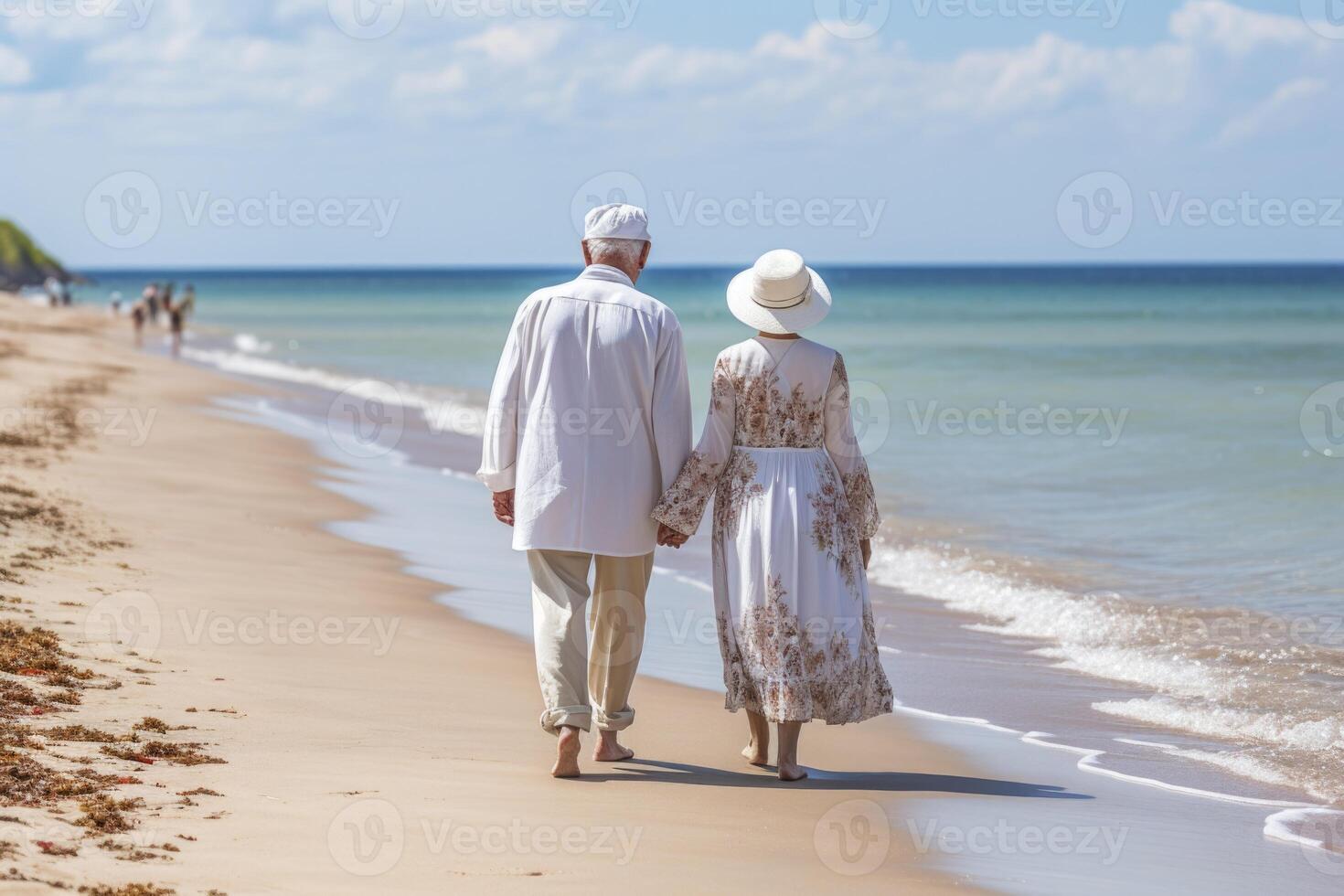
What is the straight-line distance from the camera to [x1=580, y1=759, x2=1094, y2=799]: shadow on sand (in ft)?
15.5

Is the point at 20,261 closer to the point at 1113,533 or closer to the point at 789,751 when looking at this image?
the point at 1113,533

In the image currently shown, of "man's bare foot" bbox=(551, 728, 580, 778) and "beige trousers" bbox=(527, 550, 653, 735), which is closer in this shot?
"man's bare foot" bbox=(551, 728, 580, 778)

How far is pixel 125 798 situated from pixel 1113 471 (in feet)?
39.3

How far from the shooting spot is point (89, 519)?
27.5 feet

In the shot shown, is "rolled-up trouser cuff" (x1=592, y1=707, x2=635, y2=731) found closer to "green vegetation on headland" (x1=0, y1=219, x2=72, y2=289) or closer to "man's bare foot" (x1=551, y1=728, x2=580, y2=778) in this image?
"man's bare foot" (x1=551, y1=728, x2=580, y2=778)

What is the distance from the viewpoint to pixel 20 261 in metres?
80.4

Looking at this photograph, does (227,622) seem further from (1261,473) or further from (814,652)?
(1261,473)

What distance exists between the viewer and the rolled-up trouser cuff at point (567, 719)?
4656 millimetres

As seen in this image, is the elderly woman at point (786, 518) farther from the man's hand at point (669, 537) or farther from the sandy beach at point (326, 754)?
the sandy beach at point (326, 754)

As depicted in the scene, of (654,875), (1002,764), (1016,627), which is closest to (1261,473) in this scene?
(1016,627)

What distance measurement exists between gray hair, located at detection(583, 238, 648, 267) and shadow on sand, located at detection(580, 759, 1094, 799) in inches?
69.6

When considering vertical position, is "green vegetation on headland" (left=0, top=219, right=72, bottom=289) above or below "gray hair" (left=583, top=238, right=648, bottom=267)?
above

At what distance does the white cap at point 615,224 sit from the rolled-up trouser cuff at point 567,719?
163 centimetres

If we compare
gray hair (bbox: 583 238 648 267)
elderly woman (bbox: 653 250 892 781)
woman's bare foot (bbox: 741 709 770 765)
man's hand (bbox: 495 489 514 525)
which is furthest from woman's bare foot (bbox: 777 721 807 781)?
gray hair (bbox: 583 238 648 267)
